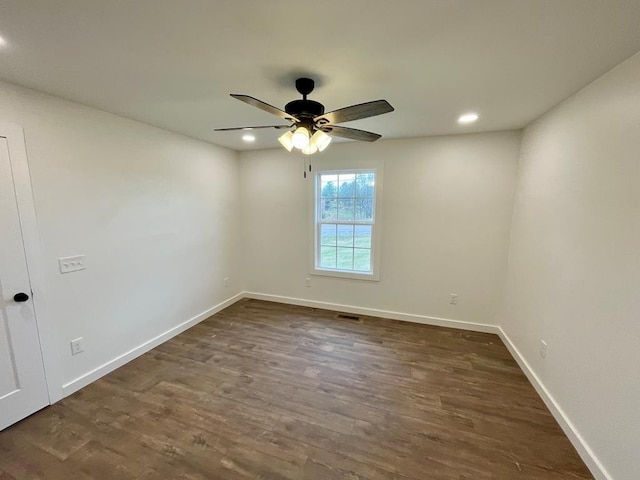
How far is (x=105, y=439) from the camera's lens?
5.83ft

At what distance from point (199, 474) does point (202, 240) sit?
2593 millimetres

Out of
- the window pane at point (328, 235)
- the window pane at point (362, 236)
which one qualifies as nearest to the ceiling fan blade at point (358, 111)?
the window pane at point (362, 236)

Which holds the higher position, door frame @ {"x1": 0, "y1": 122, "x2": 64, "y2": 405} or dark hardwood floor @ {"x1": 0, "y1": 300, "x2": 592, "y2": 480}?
door frame @ {"x1": 0, "y1": 122, "x2": 64, "y2": 405}

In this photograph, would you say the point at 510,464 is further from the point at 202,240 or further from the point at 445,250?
the point at 202,240

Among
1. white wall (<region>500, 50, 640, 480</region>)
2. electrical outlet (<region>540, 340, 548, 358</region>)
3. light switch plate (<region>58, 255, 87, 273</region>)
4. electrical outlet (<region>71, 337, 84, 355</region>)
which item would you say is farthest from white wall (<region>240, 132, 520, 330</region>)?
electrical outlet (<region>71, 337, 84, 355</region>)

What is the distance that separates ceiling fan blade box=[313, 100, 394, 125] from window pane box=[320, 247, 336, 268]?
2.44 metres

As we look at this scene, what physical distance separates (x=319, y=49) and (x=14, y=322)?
108 inches

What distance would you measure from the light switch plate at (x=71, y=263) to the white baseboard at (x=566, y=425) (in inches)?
152

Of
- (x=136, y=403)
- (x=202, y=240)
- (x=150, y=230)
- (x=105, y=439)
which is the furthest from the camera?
(x=202, y=240)

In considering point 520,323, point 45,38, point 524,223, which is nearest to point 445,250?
point 524,223

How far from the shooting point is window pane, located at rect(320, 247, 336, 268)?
13.0 ft

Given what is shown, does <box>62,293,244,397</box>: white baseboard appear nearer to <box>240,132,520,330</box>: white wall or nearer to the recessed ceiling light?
<box>240,132,520,330</box>: white wall

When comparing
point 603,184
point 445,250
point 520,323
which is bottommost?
point 520,323

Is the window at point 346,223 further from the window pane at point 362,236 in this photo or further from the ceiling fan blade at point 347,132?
the ceiling fan blade at point 347,132
